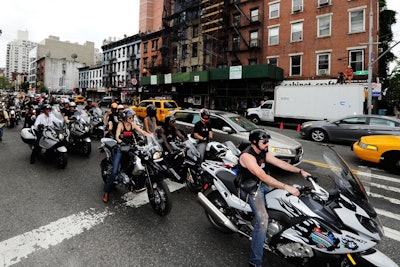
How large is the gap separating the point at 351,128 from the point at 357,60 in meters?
14.2

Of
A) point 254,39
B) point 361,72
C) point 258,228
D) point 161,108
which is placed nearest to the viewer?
point 258,228

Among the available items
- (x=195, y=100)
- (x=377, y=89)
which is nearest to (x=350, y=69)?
(x=377, y=89)

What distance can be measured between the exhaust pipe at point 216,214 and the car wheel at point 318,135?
1047 cm

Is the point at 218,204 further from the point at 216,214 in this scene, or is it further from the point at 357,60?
the point at 357,60

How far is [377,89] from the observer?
19953 mm

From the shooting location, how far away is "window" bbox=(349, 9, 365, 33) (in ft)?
70.5

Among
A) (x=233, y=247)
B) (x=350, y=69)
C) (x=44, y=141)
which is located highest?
(x=350, y=69)

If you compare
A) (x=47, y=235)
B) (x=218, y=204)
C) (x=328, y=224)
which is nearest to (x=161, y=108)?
(x=47, y=235)

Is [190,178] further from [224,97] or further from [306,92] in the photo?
[224,97]

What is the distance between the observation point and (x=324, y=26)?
2350 centimetres

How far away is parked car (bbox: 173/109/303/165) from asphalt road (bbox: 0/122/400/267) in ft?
6.30

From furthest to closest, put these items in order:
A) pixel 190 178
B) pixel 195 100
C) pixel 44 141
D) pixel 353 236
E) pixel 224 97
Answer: pixel 195 100 < pixel 224 97 < pixel 44 141 < pixel 190 178 < pixel 353 236

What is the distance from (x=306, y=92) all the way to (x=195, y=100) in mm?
17117

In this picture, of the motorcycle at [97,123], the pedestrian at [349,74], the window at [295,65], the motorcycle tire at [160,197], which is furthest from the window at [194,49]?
the motorcycle tire at [160,197]
